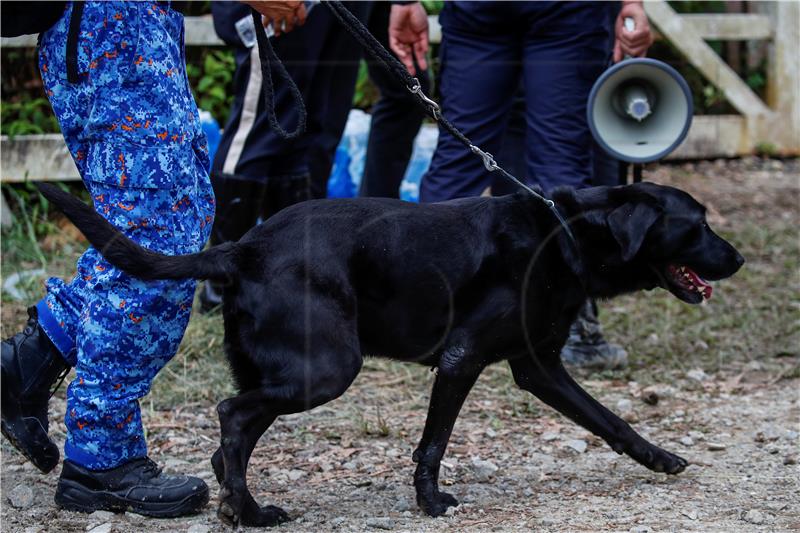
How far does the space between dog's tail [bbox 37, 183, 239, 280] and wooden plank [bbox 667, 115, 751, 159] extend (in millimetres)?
6216

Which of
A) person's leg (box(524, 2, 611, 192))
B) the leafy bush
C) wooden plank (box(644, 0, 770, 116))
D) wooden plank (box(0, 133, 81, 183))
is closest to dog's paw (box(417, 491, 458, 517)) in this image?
person's leg (box(524, 2, 611, 192))

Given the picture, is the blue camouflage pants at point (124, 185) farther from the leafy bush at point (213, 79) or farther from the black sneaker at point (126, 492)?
the leafy bush at point (213, 79)

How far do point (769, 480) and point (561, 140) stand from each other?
1.54 m

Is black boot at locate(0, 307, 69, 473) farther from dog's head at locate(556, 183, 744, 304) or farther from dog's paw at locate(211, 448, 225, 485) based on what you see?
dog's head at locate(556, 183, 744, 304)

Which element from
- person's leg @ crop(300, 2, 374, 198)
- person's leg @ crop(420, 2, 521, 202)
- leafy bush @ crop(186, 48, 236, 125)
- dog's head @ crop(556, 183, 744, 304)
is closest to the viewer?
dog's head @ crop(556, 183, 744, 304)

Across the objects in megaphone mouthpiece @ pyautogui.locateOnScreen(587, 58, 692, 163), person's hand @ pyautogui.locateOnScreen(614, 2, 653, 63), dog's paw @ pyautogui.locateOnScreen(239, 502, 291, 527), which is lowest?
dog's paw @ pyautogui.locateOnScreen(239, 502, 291, 527)

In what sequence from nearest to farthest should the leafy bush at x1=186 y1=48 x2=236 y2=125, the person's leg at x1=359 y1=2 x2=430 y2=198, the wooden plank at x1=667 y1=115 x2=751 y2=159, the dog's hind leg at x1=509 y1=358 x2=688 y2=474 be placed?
the dog's hind leg at x1=509 y1=358 x2=688 y2=474, the person's leg at x1=359 y1=2 x2=430 y2=198, the leafy bush at x1=186 y1=48 x2=236 y2=125, the wooden plank at x1=667 y1=115 x2=751 y2=159

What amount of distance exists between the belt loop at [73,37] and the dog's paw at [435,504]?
143 centimetres

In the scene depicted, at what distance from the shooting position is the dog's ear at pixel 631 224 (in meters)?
2.93

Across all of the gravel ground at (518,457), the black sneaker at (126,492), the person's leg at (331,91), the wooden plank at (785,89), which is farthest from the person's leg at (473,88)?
the wooden plank at (785,89)

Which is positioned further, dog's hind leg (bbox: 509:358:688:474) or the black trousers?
the black trousers

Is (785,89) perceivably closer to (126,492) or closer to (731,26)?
(731,26)

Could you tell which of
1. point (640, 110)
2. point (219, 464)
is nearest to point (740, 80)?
point (640, 110)

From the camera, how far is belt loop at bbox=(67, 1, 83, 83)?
8.34 feet
